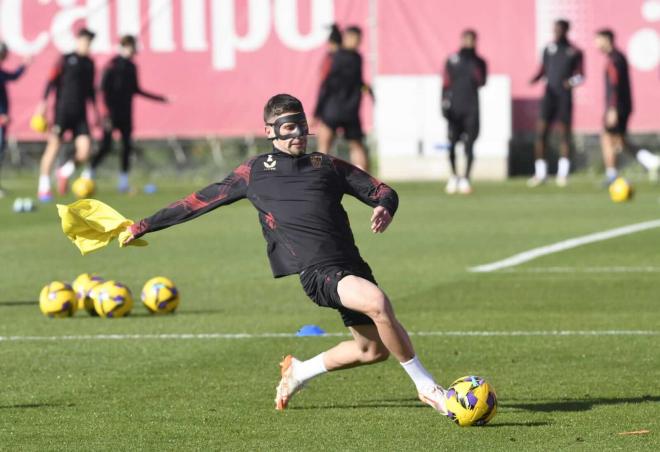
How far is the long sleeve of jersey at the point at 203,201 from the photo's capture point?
7953 mm

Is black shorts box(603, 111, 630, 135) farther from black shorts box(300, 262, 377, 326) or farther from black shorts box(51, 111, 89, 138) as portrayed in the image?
black shorts box(300, 262, 377, 326)

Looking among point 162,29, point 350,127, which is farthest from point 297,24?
point 350,127

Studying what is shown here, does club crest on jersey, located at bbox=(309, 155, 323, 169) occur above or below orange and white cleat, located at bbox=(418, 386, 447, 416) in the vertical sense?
above

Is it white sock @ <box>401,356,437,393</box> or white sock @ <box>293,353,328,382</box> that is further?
white sock @ <box>293,353,328,382</box>

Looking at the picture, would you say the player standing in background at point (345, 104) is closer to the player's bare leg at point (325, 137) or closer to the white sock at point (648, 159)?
the player's bare leg at point (325, 137)

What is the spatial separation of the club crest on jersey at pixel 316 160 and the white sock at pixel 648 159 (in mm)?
Answer: 18859

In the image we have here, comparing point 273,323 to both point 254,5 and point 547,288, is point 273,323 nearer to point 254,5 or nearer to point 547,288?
point 547,288

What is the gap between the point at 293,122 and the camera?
25.8 feet

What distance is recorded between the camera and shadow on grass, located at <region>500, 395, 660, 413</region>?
7.95 m

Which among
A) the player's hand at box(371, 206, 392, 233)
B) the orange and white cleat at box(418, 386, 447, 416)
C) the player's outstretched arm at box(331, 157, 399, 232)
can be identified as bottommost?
the orange and white cleat at box(418, 386, 447, 416)

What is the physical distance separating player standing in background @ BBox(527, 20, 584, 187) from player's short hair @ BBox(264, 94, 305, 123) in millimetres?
18711

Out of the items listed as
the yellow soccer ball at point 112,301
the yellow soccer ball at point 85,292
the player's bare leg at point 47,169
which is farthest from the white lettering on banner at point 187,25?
the yellow soccer ball at point 112,301

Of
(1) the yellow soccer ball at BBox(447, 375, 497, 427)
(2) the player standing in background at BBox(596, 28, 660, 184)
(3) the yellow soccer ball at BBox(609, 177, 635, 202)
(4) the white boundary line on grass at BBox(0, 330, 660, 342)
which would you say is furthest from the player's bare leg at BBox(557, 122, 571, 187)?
(1) the yellow soccer ball at BBox(447, 375, 497, 427)

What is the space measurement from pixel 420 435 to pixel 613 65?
18.7 metres
